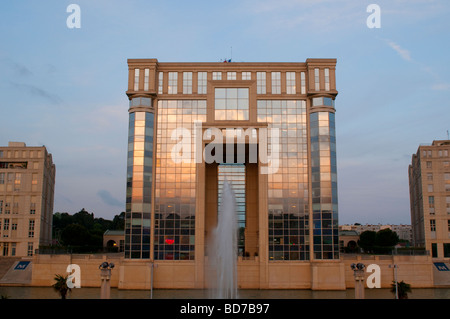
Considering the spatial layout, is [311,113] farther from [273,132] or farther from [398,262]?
[398,262]

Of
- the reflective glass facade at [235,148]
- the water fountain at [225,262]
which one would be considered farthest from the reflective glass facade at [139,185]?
the water fountain at [225,262]

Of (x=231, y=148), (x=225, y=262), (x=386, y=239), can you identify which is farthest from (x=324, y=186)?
(x=386, y=239)

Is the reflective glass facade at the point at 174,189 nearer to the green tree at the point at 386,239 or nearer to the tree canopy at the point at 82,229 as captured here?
the tree canopy at the point at 82,229

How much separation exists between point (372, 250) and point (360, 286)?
143 ft

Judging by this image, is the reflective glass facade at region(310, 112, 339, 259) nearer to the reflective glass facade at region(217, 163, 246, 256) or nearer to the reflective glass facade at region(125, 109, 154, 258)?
the reflective glass facade at region(217, 163, 246, 256)

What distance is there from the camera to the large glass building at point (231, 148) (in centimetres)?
6172

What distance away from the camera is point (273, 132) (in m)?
64.1

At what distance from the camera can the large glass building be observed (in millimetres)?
61719

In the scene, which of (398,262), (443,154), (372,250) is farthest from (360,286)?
(443,154)

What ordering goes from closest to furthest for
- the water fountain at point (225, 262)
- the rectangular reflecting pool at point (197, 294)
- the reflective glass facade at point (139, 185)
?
the water fountain at point (225, 262) < the rectangular reflecting pool at point (197, 294) < the reflective glass facade at point (139, 185)

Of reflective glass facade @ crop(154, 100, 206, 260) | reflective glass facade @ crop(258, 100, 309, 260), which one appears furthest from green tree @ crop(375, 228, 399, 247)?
reflective glass facade @ crop(154, 100, 206, 260)

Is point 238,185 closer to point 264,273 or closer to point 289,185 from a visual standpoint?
point 289,185
